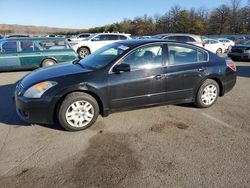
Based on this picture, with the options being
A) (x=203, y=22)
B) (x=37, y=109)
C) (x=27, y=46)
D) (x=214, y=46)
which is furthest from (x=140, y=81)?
(x=203, y=22)

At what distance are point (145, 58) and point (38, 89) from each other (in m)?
1.99

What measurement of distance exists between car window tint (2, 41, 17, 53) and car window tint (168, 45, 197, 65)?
7.48 m

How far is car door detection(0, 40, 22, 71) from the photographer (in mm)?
9789

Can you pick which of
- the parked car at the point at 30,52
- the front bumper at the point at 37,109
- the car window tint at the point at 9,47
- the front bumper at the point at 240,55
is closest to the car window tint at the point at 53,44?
the parked car at the point at 30,52

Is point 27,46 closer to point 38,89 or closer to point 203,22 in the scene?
point 38,89

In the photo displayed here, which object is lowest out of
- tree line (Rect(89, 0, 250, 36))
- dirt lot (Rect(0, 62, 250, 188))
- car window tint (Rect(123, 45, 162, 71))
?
dirt lot (Rect(0, 62, 250, 188))

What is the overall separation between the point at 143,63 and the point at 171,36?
10814 mm

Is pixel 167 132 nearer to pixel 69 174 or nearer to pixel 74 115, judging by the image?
pixel 74 115

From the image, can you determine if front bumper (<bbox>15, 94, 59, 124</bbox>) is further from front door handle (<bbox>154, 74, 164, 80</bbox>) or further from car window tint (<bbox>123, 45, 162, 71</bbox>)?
front door handle (<bbox>154, 74, 164, 80</bbox>)

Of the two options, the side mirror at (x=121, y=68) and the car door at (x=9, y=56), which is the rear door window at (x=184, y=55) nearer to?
the side mirror at (x=121, y=68)

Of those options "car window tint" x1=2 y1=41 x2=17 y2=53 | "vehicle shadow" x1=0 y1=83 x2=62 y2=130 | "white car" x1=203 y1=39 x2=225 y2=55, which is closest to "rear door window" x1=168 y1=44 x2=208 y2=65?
"vehicle shadow" x1=0 y1=83 x2=62 y2=130

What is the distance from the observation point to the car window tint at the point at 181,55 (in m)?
4.85

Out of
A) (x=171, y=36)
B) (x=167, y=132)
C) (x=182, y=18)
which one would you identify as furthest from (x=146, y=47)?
(x=182, y=18)

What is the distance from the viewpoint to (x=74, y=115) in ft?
13.6
